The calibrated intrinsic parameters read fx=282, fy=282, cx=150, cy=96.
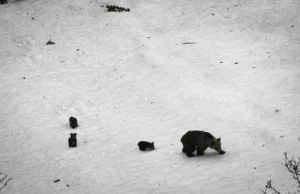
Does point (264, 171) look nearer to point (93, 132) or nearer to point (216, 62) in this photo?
point (93, 132)

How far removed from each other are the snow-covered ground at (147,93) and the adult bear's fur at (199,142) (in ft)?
1.00

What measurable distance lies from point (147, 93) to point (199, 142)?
6336 mm

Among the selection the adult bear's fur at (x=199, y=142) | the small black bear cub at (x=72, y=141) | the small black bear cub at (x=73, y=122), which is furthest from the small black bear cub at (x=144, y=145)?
the small black bear cub at (x=73, y=122)

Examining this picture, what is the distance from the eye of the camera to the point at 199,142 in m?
9.39

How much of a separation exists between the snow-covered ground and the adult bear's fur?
304mm

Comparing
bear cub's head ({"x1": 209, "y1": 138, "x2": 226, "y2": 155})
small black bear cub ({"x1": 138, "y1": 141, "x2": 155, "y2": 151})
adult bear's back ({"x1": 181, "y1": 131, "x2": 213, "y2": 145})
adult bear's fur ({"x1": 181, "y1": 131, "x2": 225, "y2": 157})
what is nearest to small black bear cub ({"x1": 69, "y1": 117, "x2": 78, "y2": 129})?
Result: small black bear cub ({"x1": 138, "y1": 141, "x2": 155, "y2": 151})

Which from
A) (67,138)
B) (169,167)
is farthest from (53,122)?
(169,167)

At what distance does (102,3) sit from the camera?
2611cm

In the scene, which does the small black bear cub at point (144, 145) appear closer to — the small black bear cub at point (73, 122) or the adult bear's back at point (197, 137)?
the adult bear's back at point (197, 137)

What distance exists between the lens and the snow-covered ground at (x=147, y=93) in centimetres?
912

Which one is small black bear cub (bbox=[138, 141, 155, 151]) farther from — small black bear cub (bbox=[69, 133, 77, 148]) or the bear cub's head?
small black bear cub (bbox=[69, 133, 77, 148])

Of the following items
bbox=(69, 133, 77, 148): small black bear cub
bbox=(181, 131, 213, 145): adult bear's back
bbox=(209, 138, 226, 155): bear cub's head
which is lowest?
bbox=(69, 133, 77, 148): small black bear cub

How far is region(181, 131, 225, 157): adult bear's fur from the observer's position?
934 centimetres

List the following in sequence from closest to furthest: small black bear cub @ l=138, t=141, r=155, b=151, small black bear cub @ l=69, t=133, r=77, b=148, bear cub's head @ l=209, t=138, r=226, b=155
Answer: bear cub's head @ l=209, t=138, r=226, b=155, small black bear cub @ l=138, t=141, r=155, b=151, small black bear cub @ l=69, t=133, r=77, b=148
